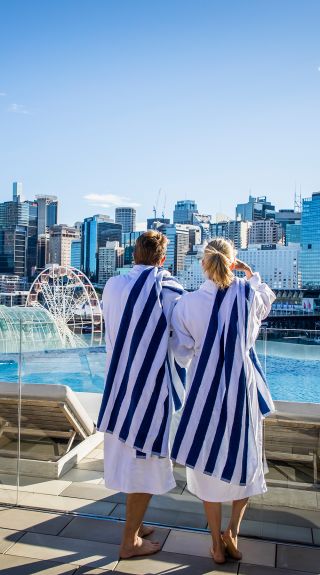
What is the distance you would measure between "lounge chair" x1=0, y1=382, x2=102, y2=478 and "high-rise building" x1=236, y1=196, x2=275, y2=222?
372 ft

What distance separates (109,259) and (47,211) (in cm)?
2768

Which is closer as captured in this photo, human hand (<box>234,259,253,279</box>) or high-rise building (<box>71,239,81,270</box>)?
human hand (<box>234,259,253,279</box>)

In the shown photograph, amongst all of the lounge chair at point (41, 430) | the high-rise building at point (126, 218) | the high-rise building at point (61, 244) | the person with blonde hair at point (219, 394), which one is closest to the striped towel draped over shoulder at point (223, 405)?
the person with blonde hair at point (219, 394)

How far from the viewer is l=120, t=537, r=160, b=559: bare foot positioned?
6.51 feet

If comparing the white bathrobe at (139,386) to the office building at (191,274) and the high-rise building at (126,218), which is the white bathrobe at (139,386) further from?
the high-rise building at (126,218)

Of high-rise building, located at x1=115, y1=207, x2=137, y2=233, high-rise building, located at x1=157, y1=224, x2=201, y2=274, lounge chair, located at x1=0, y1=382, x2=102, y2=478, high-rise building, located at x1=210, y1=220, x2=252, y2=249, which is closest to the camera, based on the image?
lounge chair, located at x1=0, y1=382, x2=102, y2=478

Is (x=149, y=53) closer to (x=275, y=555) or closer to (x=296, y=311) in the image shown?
(x=275, y=555)

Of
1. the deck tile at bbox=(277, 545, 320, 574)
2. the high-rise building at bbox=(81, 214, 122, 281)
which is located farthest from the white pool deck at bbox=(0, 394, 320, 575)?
the high-rise building at bbox=(81, 214, 122, 281)

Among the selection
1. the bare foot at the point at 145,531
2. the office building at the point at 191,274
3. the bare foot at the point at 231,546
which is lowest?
the office building at the point at 191,274

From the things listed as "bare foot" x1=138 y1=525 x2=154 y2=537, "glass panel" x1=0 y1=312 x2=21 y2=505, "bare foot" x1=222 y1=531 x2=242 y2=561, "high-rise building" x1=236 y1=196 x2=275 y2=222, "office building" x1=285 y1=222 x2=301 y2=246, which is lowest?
"bare foot" x1=138 y1=525 x2=154 y2=537

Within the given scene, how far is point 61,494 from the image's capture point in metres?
2.52

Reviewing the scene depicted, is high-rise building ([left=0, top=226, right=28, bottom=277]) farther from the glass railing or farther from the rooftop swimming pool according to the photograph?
the glass railing

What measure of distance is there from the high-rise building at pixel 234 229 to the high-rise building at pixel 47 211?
3311 cm

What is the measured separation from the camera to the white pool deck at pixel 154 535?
1.92 metres
